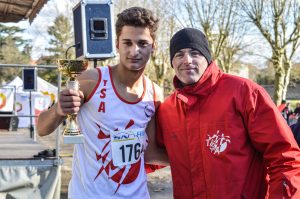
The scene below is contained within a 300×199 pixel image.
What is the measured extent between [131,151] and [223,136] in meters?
0.55

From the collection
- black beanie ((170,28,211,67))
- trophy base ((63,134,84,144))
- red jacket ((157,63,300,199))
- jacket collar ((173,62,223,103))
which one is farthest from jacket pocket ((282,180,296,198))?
trophy base ((63,134,84,144))

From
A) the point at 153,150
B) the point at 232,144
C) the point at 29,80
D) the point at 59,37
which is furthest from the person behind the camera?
the point at 59,37

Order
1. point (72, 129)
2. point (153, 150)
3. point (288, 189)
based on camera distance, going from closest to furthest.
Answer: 1. point (288, 189)
2. point (72, 129)
3. point (153, 150)

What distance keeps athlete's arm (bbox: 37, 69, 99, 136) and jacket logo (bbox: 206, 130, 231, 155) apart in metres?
0.71

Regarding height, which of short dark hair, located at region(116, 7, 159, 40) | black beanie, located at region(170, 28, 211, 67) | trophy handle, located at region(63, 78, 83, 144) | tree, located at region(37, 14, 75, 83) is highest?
tree, located at region(37, 14, 75, 83)

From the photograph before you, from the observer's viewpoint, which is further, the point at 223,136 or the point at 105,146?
the point at 105,146

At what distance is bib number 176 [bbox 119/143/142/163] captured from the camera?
8.40ft

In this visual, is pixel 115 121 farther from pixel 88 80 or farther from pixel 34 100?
pixel 34 100

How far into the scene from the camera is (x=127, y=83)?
2.67m

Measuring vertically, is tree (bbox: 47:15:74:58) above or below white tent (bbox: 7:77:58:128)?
above

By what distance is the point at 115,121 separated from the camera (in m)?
2.55

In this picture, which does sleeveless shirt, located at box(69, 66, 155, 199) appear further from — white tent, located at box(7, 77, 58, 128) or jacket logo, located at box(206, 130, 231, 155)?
white tent, located at box(7, 77, 58, 128)

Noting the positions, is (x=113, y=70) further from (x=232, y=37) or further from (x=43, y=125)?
(x=232, y=37)

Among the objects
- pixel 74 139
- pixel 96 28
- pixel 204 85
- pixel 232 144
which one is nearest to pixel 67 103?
pixel 74 139
